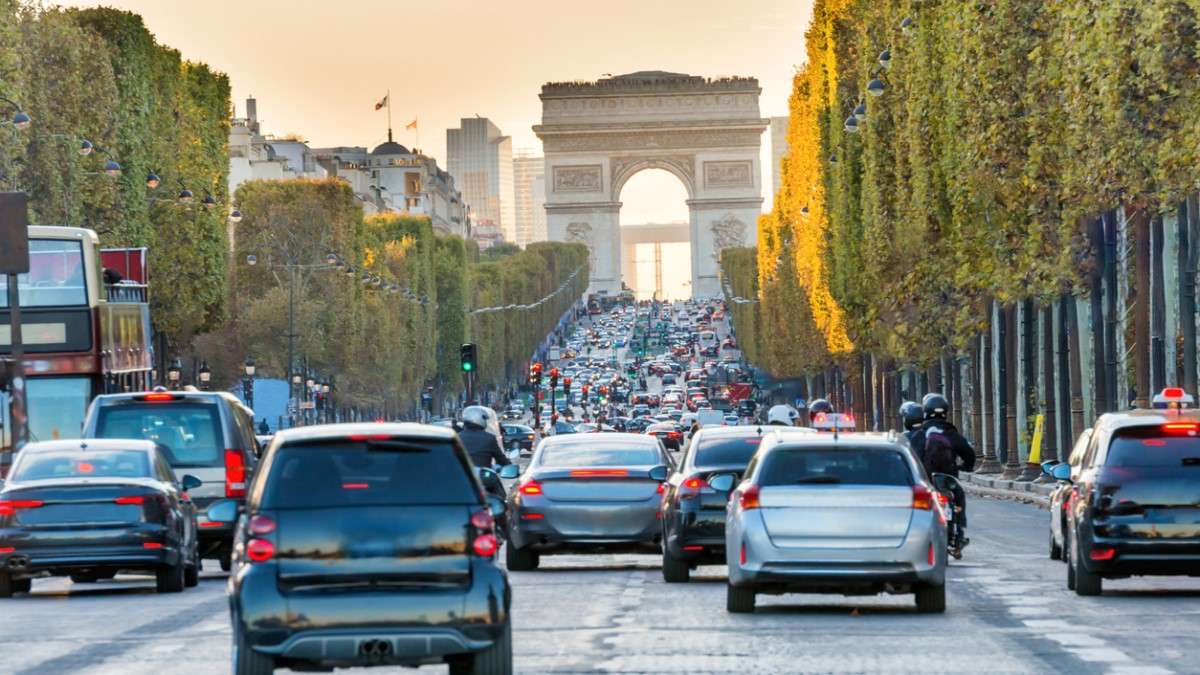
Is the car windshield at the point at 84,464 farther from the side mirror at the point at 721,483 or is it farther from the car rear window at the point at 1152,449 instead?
the car rear window at the point at 1152,449

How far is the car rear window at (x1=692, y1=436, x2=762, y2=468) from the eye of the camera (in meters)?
26.7

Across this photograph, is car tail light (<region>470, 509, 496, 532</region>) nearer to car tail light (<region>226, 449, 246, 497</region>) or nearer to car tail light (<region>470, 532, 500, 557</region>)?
car tail light (<region>470, 532, 500, 557</region>)

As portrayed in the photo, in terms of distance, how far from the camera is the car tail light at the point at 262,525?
14266mm

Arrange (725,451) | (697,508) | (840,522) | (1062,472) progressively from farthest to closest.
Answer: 1. (725,451)
2. (697,508)
3. (1062,472)
4. (840,522)

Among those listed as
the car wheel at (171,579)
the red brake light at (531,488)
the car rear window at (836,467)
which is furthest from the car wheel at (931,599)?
the car wheel at (171,579)

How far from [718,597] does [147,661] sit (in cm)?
702

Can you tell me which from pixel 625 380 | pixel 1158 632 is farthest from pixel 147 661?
pixel 625 380

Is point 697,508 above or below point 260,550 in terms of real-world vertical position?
below

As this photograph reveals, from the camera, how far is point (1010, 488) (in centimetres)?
5925

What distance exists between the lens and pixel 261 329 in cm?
10819

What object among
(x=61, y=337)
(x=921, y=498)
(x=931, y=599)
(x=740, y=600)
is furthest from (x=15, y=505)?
(x=61, y=337)

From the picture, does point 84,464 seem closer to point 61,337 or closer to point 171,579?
point 171,579

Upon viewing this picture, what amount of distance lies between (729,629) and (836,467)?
1853 mm

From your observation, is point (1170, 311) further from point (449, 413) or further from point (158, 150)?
point (449, 413)
